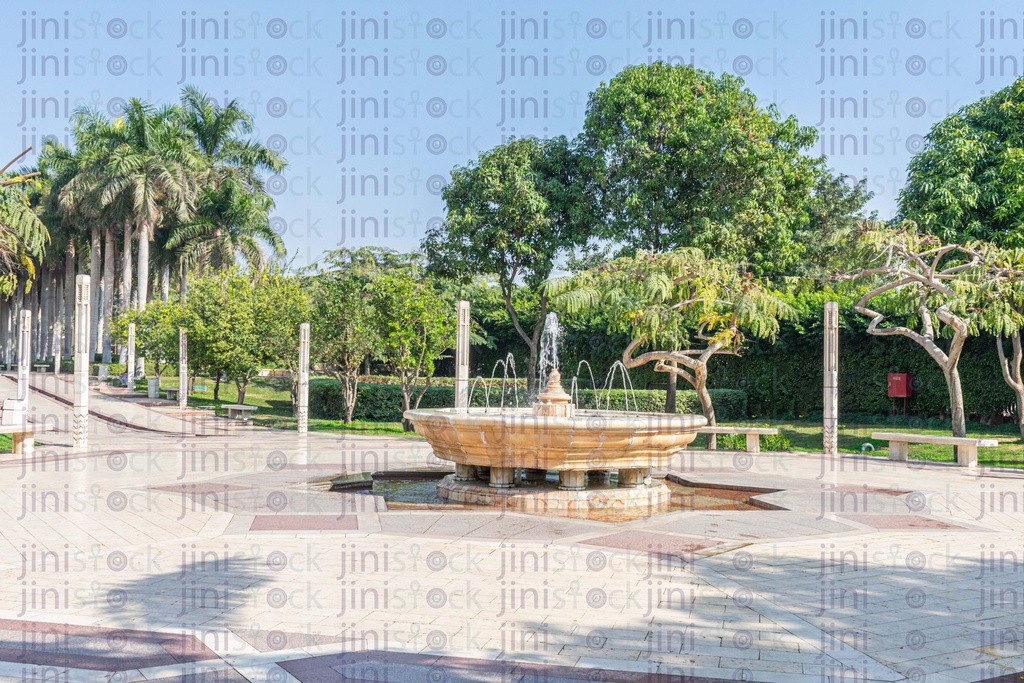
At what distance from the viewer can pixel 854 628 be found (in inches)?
198

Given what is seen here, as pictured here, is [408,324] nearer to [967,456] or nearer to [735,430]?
[735,430]

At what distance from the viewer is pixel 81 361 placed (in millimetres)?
13930

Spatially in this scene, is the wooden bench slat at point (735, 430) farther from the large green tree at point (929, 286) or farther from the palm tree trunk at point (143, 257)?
the palm tree trunk at point (143, 257)

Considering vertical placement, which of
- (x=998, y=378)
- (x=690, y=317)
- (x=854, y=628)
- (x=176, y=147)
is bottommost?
(x=854, y=628)

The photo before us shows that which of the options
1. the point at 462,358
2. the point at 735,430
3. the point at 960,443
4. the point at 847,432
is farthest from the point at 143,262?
the point at 960,443

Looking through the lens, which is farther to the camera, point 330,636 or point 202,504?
point 202,504

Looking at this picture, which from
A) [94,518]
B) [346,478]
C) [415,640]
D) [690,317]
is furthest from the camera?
[690,317]

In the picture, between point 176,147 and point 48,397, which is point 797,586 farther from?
point 176,147

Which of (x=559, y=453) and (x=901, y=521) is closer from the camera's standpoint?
(x=901, y=521)

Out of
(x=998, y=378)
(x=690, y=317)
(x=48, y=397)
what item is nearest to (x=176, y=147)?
(x=48, y=397)

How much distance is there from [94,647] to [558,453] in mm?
5406

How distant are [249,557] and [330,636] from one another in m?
2.19

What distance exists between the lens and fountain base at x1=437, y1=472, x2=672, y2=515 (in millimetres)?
9266

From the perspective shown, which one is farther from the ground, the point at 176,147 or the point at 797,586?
the point at 176,147
